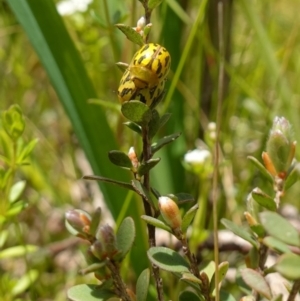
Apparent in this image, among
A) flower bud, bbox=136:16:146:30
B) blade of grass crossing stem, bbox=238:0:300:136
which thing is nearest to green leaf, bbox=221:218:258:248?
flower bud, bbox=136:16:146:30

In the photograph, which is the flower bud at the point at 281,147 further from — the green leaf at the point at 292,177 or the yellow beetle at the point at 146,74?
the yellow beetle at the point at 146,74

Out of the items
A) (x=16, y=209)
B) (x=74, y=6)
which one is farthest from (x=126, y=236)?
(x=74, y=6)

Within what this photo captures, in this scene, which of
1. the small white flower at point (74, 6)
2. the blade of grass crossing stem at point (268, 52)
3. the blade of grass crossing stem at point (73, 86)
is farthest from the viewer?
the small white flower at point (74, 6)

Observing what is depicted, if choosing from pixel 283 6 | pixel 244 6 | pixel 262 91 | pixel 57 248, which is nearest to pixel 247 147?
pixel 262 91

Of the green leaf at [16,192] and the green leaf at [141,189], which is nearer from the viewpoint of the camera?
the green leaf at [141,189]

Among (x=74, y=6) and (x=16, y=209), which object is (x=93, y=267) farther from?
(x=74, y=6)

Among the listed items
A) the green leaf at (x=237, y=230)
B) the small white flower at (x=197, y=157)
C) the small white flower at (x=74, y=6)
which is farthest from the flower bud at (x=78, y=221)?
the small white flower at (x=74, y=6)

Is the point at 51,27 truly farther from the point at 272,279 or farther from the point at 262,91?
the point at 262,91
